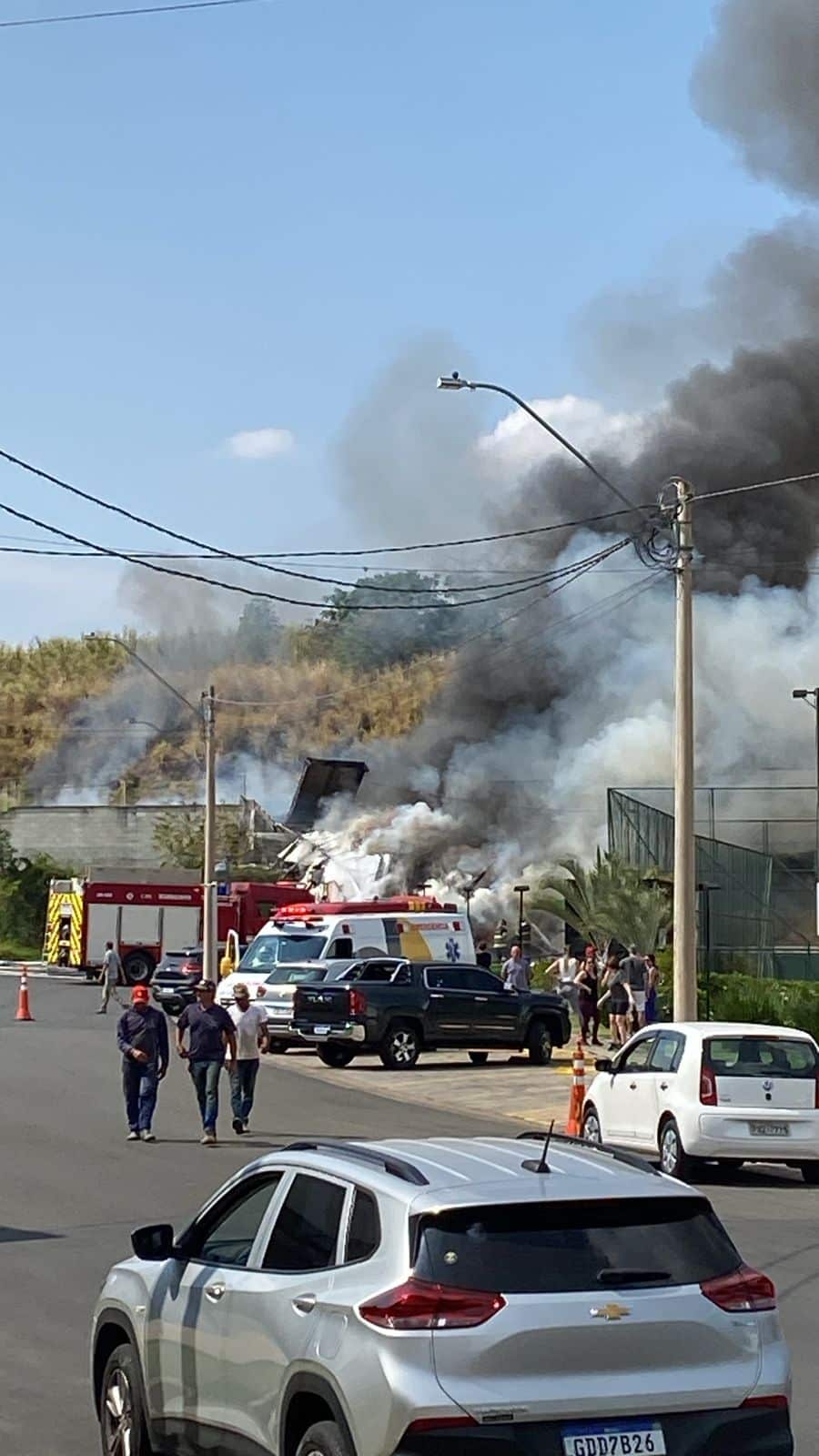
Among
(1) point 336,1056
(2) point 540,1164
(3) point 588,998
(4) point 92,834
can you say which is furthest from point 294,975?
(4) point 92,834

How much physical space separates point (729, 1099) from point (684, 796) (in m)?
5.18

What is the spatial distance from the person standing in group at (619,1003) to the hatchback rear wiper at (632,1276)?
23621 millimetres

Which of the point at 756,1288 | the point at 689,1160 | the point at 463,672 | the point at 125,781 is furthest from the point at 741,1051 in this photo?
the point at 125,781

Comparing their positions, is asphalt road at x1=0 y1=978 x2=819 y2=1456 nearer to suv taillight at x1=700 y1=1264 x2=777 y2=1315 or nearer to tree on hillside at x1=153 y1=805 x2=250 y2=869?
suv taillight at x1=700 y1=1264 x2=777 y2=1315

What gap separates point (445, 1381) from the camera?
4.73m

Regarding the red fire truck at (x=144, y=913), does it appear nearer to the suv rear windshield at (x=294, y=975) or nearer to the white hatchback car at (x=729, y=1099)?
the suv rear windshield at (x=294, y=975)

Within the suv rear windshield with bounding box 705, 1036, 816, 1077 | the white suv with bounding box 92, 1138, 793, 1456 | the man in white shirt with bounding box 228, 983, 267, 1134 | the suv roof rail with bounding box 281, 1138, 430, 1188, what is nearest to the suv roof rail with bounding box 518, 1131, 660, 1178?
the white suv with bounding box 92, 1138, 793, 1456

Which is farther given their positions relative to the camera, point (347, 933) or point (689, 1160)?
point (347, 933)

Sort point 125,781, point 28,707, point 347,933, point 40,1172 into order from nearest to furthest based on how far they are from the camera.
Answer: point 40,1172, point 347,933, point 125,781, point 28,707

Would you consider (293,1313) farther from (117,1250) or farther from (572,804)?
(572,804)

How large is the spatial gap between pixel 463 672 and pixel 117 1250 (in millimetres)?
66825

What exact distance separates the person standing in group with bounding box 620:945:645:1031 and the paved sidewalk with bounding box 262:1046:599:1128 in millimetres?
1382

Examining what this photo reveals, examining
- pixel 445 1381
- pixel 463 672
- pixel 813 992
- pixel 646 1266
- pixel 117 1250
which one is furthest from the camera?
pixel 463 672

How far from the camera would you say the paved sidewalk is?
22062 mm
